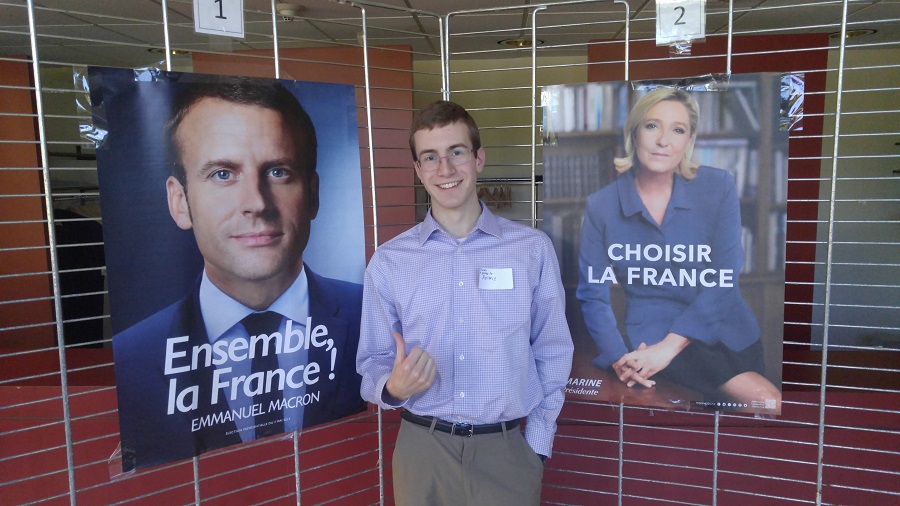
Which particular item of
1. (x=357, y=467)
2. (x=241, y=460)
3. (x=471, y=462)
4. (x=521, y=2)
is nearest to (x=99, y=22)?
(x=521, y=2)

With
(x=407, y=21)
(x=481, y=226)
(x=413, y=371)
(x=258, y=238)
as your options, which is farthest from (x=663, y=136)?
(x=407, y=21)

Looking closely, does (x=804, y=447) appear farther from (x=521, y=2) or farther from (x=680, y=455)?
(x=521, y=2)

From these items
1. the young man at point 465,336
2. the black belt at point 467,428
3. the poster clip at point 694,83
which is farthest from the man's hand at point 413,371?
the poster clip at point 694,83

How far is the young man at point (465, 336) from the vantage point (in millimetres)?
1558

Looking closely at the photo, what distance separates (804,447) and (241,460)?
2.29m

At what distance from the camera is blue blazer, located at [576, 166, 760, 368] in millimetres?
1667

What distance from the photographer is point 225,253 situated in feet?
4.97

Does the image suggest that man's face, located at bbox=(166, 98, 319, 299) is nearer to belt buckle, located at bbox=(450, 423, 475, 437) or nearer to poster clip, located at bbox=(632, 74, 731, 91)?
belt buckle, located at bbox=(450, 423, 475, 437)

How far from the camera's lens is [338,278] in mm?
1704

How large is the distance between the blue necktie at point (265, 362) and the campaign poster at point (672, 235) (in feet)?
2.93

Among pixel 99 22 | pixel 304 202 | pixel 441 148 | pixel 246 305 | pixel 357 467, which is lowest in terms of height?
pixel 357 467

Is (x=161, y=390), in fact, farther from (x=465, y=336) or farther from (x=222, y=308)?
(x=465, y=336)

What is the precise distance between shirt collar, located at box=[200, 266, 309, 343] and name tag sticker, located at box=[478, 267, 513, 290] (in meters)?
0.53

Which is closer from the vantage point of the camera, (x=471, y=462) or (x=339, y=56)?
(x=471, y=462)
